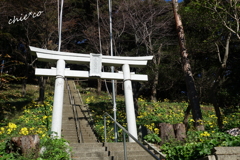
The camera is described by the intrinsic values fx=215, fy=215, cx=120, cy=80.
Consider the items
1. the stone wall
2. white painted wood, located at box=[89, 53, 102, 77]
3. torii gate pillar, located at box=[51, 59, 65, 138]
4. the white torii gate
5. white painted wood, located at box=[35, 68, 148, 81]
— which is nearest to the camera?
the stone wall

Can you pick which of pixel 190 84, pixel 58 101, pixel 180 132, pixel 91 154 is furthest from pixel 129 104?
pixel 190 84

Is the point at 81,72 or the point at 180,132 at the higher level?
Result: the point at 81,72

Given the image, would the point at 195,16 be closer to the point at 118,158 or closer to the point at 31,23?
the point at 118,158

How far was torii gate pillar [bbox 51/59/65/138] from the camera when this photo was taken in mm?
6785

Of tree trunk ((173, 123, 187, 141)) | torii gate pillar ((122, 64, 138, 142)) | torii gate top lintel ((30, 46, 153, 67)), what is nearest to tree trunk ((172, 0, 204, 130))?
tree trunk ((173, 123, 187, 141))

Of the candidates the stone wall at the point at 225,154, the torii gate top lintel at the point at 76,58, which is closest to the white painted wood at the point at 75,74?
the torii gate top lintel at the point at 76,58

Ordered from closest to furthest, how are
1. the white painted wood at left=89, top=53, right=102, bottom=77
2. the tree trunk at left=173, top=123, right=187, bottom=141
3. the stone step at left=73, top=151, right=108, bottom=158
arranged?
the stone step at left=73, top=151, right=108, bottom=158, the tree trunk at left=173, top=123, right=187, bottom=141, the white painted wood at left=89, top=53, right=102, bottom=77

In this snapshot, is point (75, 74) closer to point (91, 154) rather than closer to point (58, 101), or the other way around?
point (58, 101)

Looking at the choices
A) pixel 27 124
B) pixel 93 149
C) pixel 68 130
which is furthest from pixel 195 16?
pixel 27 124

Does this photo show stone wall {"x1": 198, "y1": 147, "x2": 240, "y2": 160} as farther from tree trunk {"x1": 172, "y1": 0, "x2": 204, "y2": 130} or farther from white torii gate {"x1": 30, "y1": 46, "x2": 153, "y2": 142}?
tree trunk {"x1": 172, "y1": 0, "x2": 204, "y2": 130}

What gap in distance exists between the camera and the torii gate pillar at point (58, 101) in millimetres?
6785

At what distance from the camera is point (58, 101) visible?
7.11 metres

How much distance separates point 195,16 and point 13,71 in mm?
19378

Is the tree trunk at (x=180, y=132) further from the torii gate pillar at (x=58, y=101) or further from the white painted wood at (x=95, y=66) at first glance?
the torii gate pillar at (x=58, y=101)
